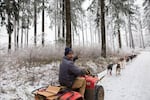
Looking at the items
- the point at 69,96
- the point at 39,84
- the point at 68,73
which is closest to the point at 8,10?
the point at 39,84

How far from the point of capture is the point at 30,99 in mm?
6836

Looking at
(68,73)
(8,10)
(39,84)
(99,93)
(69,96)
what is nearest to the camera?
(69,96)

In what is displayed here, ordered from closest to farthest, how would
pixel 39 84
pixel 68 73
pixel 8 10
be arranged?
pixel 68 73, pixel 39 84, pixel 8 10

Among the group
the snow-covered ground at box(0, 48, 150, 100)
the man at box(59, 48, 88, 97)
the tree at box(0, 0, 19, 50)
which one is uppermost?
the tree at box(0, 0, 19, 50)

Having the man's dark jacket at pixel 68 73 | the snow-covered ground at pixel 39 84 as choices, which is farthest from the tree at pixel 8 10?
the man's dark jacket at pixel 68 73

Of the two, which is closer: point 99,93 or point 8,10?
point 99,93

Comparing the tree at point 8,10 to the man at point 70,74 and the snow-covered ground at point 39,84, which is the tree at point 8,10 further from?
the man at point 70,74

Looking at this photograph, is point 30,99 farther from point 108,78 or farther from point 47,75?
point 108,78

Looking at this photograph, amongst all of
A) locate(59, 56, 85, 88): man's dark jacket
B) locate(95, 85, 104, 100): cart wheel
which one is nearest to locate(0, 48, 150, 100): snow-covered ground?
locate(95, 85, 104, 100): cart wheel

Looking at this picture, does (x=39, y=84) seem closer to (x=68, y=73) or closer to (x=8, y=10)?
(x=68, y=73)

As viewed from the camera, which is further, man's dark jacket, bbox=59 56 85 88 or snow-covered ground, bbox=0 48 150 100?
snow-covered ground, bbox=0 48 150 100

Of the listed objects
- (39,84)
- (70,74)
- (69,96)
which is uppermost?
(70,74)

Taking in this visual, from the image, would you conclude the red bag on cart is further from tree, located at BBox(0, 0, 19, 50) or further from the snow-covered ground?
tree, located at BBox(0, 0, 19, 50)

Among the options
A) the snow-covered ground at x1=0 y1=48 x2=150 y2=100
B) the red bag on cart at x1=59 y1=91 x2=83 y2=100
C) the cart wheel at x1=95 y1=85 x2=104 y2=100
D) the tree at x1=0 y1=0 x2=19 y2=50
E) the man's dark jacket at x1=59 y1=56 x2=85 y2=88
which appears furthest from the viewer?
the tree at x1=0 y1=0 x2=19 y2=50
